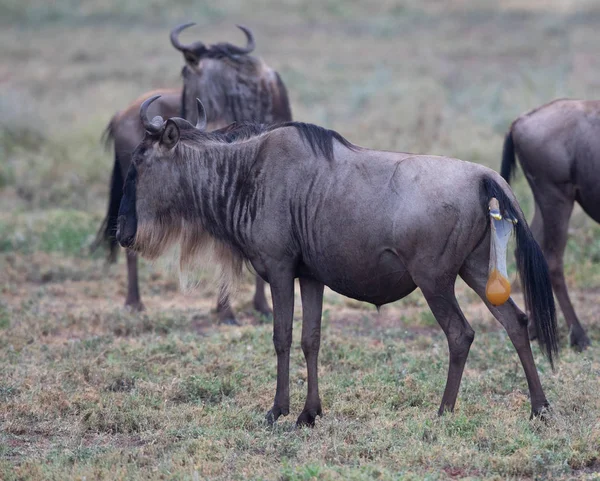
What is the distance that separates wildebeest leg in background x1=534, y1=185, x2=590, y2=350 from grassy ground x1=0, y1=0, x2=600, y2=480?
0.96 feet

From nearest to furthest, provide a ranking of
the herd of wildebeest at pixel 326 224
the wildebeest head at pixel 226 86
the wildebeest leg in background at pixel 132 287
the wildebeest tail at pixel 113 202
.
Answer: the herd of wildebeest at pixel 326 224, the wildebeest head at pixel 226 86, the wildebeest leg in background at pixel 132 287, the wildebeest tail at pixel 113 202

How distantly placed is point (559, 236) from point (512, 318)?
7.22 ft

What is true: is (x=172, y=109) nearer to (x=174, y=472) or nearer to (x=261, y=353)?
(x=261, y=353)

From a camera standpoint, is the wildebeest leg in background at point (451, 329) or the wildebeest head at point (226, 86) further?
the wildebeest head at point (226, 86)

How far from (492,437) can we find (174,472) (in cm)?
160

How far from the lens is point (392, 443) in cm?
454

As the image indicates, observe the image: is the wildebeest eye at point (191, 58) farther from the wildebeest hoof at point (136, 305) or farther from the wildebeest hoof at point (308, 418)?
the wildebeest hoof at point (308, 418)

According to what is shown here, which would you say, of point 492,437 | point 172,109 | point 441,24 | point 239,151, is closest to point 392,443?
point 492,437

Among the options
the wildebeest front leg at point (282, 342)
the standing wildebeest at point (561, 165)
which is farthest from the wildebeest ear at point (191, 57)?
the wildebeest front leg at point (282, 342)

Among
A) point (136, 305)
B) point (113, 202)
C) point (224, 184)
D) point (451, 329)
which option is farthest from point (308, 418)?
point (113, 202)

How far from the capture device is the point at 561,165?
6.79m

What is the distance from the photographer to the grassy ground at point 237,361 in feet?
14.5

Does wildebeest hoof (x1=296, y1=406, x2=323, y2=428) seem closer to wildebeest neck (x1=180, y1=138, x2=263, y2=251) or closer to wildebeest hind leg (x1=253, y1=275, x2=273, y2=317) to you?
wildebeest neck (x1=180, y1=138, x2=263, y2=251)

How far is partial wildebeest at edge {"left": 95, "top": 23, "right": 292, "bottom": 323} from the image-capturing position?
8.00 m
